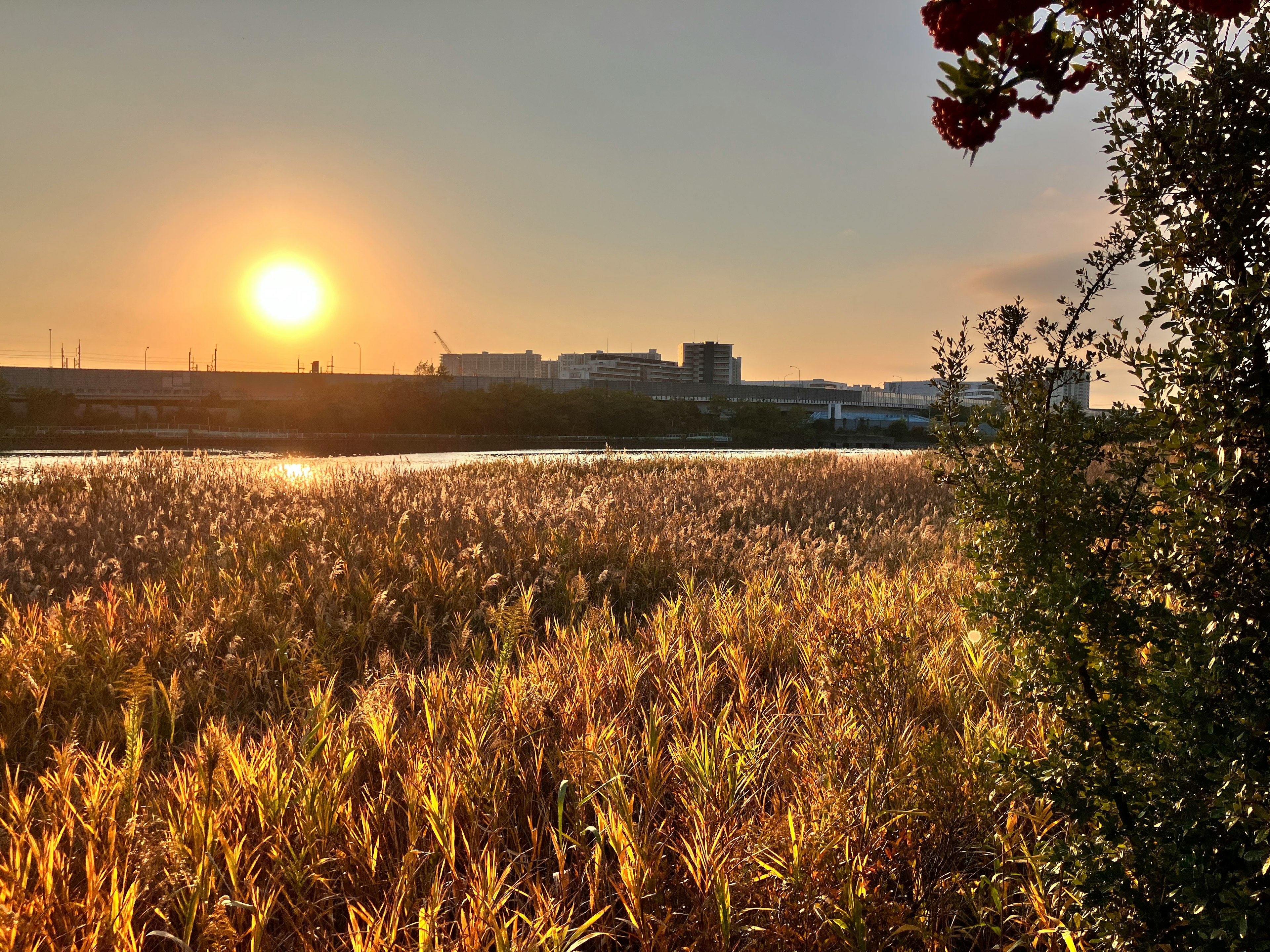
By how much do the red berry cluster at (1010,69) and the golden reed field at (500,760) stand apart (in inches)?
80.7

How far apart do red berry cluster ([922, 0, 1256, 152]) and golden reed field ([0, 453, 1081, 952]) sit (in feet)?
6.73

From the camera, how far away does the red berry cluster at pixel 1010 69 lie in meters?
1.81

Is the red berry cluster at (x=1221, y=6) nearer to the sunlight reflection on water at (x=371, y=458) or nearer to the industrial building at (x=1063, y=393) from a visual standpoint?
the industrial building at (x=1063, y=393)

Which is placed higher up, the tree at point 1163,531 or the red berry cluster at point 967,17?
the red berry cluster at point 967,17

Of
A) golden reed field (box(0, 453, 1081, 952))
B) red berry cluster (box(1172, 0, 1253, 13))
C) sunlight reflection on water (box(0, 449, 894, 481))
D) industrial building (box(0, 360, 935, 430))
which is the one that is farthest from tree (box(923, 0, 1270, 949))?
industrial building (box(0, 360, 935, 430))

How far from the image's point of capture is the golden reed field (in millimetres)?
2369

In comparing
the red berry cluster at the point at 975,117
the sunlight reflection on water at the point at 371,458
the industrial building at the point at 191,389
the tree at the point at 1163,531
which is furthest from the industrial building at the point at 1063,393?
the industrial building at the point at 191,389

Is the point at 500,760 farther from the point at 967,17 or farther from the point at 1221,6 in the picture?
the point at 1221,6

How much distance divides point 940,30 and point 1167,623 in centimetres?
163

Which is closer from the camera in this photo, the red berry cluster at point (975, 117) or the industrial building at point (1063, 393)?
the red berry cluster at point (975, 117)

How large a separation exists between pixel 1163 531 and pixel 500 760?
2.68 m

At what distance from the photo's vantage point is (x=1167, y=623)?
183cm

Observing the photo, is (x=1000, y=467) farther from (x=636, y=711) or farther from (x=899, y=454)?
(x=899, y=454)

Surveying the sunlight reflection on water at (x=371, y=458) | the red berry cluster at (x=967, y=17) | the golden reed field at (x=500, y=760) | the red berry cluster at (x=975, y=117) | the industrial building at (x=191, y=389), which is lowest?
the golden reed field at (x=500, y=760)
